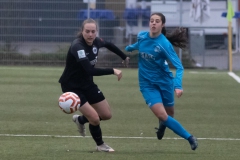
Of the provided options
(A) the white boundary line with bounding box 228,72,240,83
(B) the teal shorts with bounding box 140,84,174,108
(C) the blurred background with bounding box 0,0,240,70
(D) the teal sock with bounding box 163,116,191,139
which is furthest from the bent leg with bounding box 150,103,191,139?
(C) the blurred background with bounding box 0,0,240,70

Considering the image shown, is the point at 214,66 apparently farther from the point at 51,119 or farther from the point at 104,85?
the point at 51,119

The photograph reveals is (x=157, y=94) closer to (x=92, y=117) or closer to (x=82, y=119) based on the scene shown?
(x=92, y=117)

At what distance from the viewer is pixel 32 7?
76.8 ft

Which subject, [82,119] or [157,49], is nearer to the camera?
[157,49]

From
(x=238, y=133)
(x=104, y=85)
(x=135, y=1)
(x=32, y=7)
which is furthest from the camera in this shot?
(x=135, y=1)

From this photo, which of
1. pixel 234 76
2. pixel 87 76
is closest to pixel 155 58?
pixel 87 76

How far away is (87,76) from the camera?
8.88 metres

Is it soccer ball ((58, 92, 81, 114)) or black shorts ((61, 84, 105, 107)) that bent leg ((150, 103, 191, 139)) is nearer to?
black shorts ((61, 84, 105, 107))

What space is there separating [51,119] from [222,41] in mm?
12748

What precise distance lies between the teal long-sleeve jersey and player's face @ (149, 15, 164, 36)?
0.31ft

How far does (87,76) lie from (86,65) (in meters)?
0.47

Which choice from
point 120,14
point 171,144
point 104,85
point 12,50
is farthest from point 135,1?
point 171,144

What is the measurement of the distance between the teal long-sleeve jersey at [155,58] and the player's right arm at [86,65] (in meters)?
0.82

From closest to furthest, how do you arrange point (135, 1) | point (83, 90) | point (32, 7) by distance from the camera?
point (83, 90) → point (32, 7) → point (135, 1)
